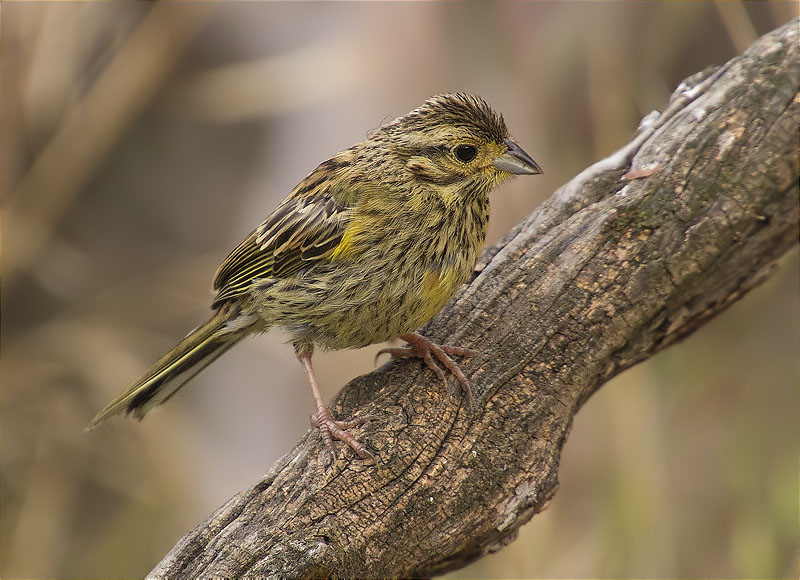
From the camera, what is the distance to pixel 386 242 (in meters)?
3.56

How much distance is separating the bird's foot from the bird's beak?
3.88 ft

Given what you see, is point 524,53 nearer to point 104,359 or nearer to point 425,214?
point 425,214

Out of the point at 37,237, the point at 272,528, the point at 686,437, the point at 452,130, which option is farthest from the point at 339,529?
the point at 686,437

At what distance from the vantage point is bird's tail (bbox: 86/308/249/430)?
389cm

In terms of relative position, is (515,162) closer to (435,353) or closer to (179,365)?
(435,353)

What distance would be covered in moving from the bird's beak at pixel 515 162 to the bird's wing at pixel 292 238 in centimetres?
66

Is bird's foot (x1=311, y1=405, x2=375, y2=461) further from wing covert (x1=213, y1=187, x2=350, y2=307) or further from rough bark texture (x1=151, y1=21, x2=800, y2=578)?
wing covert (x1=213, y1=187, x2=350, y2=307)

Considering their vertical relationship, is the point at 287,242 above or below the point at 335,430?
above

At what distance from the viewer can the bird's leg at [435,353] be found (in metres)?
3.41

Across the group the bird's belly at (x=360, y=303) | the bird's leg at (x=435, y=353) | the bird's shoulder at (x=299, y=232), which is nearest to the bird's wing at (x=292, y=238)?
the bird's shoulder at (x=299, y=232)

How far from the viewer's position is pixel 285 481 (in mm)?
3217

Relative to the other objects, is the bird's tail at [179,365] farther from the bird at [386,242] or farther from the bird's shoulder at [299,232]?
the bird's shoulder at [299,232]

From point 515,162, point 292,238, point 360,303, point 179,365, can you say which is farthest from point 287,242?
point 515,162

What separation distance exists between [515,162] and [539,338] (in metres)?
0.74
